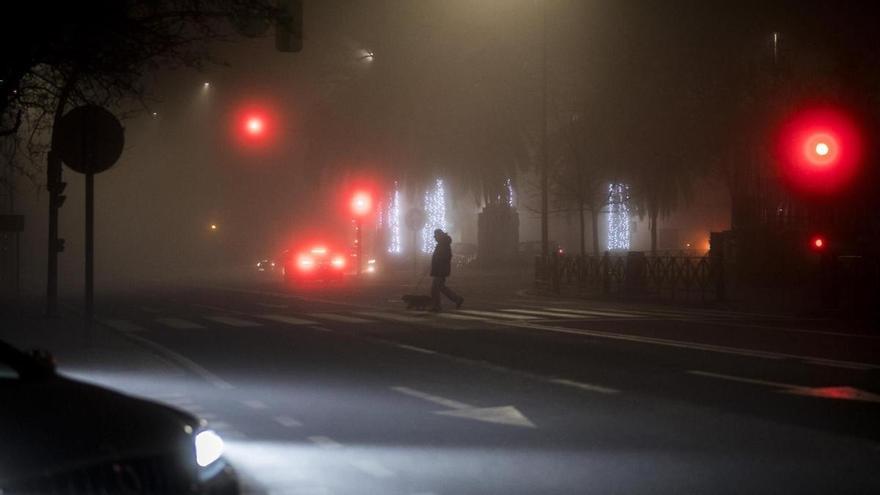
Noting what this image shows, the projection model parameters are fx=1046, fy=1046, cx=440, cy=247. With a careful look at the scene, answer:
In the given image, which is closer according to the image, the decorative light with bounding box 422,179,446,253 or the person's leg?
the person's leg

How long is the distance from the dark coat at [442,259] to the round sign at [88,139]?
11436mm

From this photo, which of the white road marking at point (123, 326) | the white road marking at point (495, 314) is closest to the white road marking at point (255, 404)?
the white road marking at point (123, 326)

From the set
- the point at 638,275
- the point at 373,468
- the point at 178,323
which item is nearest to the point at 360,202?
the point at 638,275

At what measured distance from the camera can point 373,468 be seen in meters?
7.56

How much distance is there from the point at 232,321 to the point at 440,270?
4954mm

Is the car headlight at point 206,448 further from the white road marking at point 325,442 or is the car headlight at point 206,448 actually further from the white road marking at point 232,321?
the white road marking at point 232,321

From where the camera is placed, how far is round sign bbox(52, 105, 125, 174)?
13172 millimetres

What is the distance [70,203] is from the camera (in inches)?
3169

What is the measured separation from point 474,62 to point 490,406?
3371 centimetres

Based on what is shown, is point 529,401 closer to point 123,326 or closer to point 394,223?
point 123,326

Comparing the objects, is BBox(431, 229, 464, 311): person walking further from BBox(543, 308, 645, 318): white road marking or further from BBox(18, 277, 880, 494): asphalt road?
BBox(18, 277, 880, 494): asphalt road

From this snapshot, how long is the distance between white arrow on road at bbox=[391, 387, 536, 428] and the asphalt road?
4 cm

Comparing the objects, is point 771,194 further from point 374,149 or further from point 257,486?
point 257,486

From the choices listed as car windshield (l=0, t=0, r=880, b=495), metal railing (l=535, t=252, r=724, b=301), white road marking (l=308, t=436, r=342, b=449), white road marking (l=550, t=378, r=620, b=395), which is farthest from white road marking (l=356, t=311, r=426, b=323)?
white road marking (l=308, t=436, r=342, b=449)
